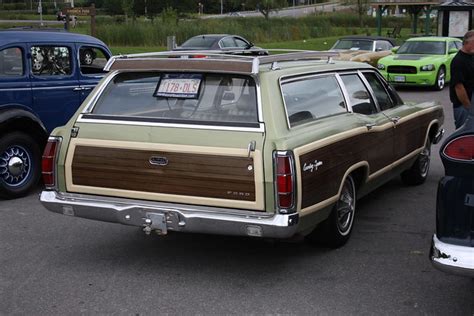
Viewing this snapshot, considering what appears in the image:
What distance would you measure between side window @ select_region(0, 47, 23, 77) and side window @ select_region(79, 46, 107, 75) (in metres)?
1.04

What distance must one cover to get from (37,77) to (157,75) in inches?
122

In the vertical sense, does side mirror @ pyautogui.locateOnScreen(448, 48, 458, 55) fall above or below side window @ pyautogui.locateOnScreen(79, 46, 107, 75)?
below

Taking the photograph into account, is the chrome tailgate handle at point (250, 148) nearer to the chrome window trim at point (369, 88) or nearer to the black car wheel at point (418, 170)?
the chrome window trim at point (369, 88)

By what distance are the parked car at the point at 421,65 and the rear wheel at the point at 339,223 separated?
13.0 metres

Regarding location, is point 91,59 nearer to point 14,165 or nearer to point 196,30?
point 14,165

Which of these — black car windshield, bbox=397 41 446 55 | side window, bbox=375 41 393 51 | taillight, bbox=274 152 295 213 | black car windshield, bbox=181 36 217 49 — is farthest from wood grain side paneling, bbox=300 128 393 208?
black car windshield, bbox=181 36 217 49

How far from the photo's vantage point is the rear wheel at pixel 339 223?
5227 mm

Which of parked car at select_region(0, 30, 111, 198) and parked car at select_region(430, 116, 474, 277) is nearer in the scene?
parked car at select_region(430, 116, 474, 277)

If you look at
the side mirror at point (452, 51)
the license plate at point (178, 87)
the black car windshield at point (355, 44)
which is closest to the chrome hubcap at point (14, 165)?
the license plate at point (178, 87)

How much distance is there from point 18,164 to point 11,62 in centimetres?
118

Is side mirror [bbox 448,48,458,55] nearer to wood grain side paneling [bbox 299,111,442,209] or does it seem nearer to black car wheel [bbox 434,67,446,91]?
black car wheel [bbox 434,67,446,91]

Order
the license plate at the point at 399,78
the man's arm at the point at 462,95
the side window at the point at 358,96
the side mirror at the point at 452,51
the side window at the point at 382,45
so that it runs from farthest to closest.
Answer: the side window at the point at 382,45 → the side mirror at the point at 452,51 → the license plate at the point at 399,78 → the man's arm at the point at 462,95 → the side window at the point at 358,96

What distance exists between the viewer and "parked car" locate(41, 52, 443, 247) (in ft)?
14.5

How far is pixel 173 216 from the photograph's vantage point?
4.57 metres
